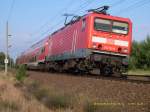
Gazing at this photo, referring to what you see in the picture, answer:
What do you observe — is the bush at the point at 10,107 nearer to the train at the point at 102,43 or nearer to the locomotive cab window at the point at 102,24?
the train at the point at 102,43

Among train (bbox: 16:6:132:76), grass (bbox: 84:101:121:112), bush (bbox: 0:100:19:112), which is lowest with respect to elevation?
bush (bbox: 0:100:19:112)

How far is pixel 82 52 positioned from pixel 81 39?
882 millimetres

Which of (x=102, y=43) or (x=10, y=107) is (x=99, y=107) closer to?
(x=10, y=107)

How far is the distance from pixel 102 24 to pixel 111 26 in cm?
50

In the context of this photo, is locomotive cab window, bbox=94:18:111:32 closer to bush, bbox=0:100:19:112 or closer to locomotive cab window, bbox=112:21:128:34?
locomotive cab window, bbox=112:21:128:34

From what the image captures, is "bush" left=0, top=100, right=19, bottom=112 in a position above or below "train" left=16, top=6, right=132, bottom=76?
below

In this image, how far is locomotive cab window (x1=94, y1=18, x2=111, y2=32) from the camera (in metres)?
19.3

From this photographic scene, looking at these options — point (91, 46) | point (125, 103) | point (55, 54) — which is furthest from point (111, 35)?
point (125, 103)

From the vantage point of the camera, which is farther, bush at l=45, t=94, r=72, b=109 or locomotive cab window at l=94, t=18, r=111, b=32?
locomotive cab window at l=94, t=18, r=111, b=32

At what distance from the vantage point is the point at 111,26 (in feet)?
65.0

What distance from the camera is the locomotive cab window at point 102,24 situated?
63.5ft

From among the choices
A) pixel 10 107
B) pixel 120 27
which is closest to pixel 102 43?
pixel 120 27

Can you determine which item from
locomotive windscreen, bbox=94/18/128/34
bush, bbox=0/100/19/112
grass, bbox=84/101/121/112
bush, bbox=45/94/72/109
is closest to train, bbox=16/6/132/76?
locomotive windscreen, bbox=94/18/128/34

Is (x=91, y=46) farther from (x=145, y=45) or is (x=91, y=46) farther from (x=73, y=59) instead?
(x=145, y=45)
